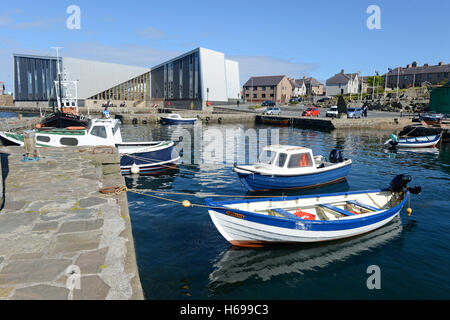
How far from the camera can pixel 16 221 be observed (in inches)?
319

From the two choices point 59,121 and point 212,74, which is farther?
point 212,74

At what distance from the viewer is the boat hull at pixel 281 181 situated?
1770cm

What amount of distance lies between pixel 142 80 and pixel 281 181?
98.7m

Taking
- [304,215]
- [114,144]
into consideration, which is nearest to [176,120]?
[114,144]

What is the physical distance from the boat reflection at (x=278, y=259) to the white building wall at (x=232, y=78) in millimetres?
93935

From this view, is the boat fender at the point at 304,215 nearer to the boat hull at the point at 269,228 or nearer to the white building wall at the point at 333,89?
the boat hull at the point at 269,228

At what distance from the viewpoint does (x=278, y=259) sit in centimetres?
1102

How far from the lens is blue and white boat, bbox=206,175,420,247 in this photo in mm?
10938

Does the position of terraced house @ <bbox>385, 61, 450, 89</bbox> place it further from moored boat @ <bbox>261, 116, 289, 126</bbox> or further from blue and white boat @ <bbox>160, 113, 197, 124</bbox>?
blue and white boat @ <bbox>160, 113, 197, 124</bbox>

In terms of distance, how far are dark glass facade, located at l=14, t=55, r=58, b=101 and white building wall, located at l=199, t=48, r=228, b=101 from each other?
5754 centimetres

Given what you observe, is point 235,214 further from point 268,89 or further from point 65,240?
point 268,89
